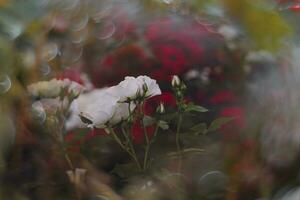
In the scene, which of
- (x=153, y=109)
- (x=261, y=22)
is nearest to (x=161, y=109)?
(x=153, y=109)

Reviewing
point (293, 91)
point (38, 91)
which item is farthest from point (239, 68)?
point (38, 91)

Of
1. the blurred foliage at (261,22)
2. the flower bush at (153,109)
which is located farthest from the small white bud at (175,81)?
the blurred foliage at (261,22)

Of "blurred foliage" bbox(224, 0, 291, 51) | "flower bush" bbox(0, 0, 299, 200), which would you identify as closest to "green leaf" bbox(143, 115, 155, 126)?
"flower bush" bbox(0, 0, 299, 200)

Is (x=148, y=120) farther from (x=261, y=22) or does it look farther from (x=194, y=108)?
(x=261, y=22)

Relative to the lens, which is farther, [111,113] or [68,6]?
[68,6]

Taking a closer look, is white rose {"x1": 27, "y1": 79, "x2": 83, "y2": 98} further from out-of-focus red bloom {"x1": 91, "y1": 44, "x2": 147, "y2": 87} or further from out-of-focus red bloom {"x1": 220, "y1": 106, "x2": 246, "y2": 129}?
out-of-focus red bloom {"x1": 220, "y1": 106, "x2": 246, "y2": 129}

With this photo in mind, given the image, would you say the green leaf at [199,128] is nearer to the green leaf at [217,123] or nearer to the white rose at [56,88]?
the green leaf at [217,123]

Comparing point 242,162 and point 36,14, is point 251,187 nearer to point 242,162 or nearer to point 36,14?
point 242,162
